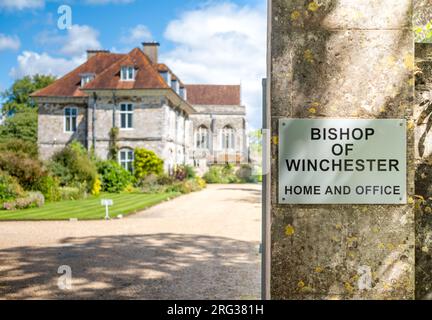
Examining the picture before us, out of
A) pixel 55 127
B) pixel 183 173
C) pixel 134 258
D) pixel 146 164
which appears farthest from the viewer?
pixel 55 127

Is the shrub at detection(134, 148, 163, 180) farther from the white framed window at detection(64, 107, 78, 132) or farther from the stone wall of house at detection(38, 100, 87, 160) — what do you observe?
the white framed window at detection(64, 107, 78, 132)

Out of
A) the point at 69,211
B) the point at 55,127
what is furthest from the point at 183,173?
the point at 69,211

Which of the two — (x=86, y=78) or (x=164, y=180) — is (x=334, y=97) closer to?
(x=164, y=180)

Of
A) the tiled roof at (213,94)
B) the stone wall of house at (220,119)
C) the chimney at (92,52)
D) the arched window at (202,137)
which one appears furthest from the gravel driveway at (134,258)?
the tiled roof at (213,94)

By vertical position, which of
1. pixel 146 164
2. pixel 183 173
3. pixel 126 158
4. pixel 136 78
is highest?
pixel 136 78

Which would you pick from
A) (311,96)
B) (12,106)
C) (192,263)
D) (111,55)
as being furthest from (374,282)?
(12,106)

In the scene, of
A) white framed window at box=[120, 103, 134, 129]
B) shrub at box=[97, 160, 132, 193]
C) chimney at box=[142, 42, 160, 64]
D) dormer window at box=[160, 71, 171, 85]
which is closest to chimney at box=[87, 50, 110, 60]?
chimney at box=[142, 42, 160, 64]

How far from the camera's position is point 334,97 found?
251cm

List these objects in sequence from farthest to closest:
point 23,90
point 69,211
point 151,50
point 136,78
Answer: point 23,90 → point 151,50 → point 136,78 → point 69,211

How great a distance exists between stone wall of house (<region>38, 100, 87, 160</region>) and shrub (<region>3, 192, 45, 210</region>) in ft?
46.9

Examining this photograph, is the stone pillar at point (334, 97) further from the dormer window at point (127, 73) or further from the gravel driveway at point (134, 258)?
the dormer window at point (127, 73)

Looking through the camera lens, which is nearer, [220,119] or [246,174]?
[246,174]

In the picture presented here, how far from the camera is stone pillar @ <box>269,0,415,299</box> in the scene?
2496 mm

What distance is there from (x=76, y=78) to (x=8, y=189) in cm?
1772
